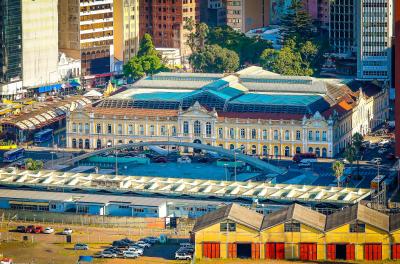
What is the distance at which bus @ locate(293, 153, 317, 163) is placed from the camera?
184250 mm

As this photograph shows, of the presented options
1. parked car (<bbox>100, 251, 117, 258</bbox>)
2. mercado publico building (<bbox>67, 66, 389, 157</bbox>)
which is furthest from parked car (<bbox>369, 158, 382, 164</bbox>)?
parked car (<bbox>100, 251, 117, 258</bbox>)

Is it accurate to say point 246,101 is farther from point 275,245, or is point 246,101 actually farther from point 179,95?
point 275,245

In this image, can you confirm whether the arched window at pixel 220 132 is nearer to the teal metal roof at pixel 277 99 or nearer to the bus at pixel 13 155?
the teal metal roof at pixel 277 99

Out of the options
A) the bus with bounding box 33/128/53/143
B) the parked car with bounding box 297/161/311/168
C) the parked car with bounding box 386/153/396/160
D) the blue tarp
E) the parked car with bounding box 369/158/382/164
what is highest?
the bus with bounding box 33/128/53/143

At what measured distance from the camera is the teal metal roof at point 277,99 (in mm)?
192625

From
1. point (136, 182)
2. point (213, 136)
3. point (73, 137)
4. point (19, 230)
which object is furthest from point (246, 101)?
point (19, 230)

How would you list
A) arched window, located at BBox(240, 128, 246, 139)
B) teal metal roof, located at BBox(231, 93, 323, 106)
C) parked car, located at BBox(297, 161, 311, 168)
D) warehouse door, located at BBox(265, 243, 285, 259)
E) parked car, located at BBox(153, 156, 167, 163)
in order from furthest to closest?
1. teal metal roof, located at BBox(231, 93, 323, 106)
2. arched window, located at BBox(240, 128, 246, 139)
3. parked car, located at BBox(153, 156, 167, 163)
4. parked car, located at BBox(297, 161, 311, 168)
5. warehouse door, located at BBox(265, 243, 285, 259)

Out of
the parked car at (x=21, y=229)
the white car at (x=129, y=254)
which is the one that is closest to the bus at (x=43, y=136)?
the parked car at (x=21, y=229)

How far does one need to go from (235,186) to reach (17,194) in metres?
18.7

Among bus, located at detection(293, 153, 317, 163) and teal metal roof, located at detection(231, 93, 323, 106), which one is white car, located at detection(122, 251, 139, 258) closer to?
bus, located at detection(293, 153, 317, 163)

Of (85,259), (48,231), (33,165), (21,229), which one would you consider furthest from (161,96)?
(85,259)

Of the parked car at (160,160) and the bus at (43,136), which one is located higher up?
the bus at (43,136)

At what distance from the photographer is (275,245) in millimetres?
144250

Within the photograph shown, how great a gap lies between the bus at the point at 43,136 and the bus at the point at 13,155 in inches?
286
